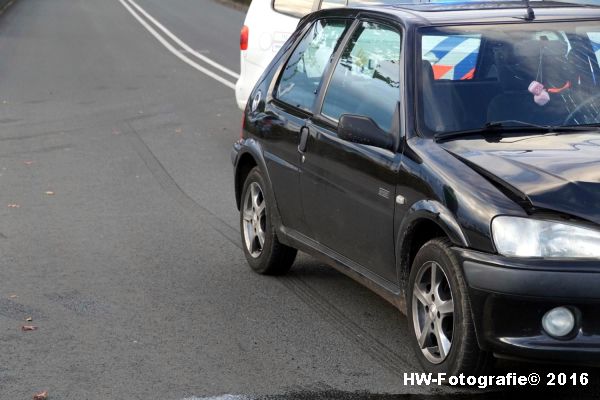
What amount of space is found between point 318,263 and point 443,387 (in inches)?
105

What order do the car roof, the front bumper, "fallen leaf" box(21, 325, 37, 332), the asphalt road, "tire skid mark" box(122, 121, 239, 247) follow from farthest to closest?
1. "tire skid mark" box(122, 121, 239, 247)
2. "fallen leaf" box(21, 325, 37, 332)
3. the car roof
4. the asphalt road
5. the front bumper

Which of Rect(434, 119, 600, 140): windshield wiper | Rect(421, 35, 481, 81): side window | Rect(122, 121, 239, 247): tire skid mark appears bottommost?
Rect(122, 121, 239, 247): tire skid mark

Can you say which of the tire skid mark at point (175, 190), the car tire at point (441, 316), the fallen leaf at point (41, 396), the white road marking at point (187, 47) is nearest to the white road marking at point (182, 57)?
the white road marking at point (187, 47)

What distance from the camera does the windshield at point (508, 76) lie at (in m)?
5.86

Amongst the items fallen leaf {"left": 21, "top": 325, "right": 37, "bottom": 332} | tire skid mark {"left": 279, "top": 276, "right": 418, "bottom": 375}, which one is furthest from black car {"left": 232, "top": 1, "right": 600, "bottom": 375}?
fallen leaf {"left": 21, "top": 325, "right": 37, "bottom": 332}

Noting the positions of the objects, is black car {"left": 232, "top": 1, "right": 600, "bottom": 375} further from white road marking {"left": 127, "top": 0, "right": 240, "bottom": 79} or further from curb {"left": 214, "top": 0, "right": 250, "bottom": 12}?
curb {"left": 214, "top": 0, "right": 250, "bottom": 12}

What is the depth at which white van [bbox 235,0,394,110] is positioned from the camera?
41.0ft

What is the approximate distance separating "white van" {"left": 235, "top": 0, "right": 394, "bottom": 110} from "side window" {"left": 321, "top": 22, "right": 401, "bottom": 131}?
5809 millimetres

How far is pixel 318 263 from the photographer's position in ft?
26.0

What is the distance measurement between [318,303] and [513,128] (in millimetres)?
1735

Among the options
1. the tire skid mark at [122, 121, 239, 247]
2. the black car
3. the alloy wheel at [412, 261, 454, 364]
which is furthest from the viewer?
the tire skid mark at [122, 121, 239, 247]

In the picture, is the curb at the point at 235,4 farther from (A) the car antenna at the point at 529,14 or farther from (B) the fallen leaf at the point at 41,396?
(B) the fallen leaf at the point at 41,396

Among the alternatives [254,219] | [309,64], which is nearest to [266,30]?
[254,219]

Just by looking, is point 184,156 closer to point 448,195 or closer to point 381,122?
point 381,122
